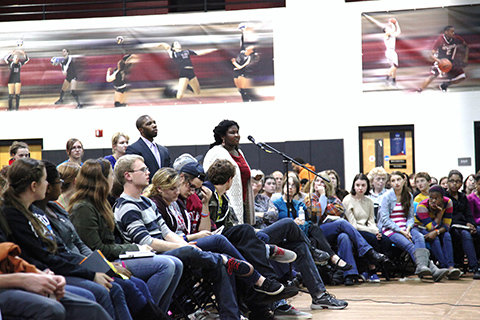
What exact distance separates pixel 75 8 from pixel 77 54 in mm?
1448

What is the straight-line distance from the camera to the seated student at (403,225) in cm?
654

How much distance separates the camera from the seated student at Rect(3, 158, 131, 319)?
8.87 feet

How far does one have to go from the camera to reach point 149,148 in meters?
5.67

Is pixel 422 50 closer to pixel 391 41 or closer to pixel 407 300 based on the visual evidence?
pixel 391 41

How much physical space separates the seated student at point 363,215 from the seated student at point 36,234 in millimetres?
4241

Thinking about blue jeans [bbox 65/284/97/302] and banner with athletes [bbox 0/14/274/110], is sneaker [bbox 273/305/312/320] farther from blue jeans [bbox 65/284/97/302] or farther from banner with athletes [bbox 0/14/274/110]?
banner with athletes [bbox 0/14/274/110]

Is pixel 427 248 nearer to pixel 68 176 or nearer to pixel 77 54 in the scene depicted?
pixel 68 176

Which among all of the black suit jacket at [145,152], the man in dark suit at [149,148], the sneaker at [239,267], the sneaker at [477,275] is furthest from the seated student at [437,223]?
the sneaker at [239,267]

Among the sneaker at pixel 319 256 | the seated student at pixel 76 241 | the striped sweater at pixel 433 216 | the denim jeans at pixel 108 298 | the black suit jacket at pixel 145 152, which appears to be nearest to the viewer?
the denim jeans at pixel 108 298

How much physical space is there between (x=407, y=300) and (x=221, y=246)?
201 cm

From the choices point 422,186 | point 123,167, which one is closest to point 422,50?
point 422,186

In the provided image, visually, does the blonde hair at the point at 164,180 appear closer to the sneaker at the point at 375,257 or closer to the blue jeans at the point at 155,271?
the blue jeans at the point at 155,271

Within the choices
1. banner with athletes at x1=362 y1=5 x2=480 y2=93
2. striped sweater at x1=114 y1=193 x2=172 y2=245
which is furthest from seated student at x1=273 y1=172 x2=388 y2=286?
banner with athletes at x1=362 y1=5 x2=480 y2=93

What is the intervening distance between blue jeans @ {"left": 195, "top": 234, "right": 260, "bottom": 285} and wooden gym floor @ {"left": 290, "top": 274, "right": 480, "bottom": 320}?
0.70 m
